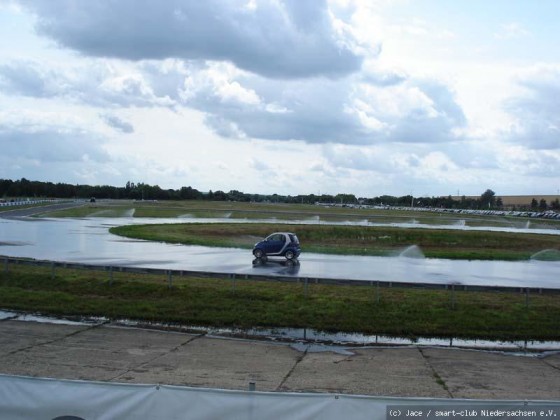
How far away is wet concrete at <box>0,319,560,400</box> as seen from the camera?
10.3 m

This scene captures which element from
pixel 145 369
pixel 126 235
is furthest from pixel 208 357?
pixel 126 235

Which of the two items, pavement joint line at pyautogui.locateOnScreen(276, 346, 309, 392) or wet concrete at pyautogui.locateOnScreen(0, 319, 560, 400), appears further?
wet concrete at pyautogui.locateOnScreen(0, 319, 560, 400)

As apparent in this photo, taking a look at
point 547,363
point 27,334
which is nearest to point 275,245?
point 27,334

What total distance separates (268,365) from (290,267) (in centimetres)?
1671

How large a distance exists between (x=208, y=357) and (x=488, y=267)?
2280cm

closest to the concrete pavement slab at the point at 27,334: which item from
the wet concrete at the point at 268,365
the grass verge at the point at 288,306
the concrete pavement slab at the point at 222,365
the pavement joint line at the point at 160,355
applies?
the wet concrete at the point at 268,365

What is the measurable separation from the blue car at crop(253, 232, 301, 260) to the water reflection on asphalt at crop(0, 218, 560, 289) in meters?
0.58

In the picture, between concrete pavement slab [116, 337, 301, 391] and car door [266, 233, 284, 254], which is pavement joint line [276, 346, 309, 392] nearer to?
concrete pavement slab [116, 337, 301, 391]

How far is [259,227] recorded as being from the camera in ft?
184

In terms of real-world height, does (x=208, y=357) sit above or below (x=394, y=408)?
below

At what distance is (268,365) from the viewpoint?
11.6m

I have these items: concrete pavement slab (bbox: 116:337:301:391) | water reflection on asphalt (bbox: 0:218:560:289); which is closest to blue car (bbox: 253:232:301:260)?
water reflection on asphalt (bbox: 0:218:560:289)

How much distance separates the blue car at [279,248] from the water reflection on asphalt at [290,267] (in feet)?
1.90

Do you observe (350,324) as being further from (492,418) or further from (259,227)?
(259,227)
